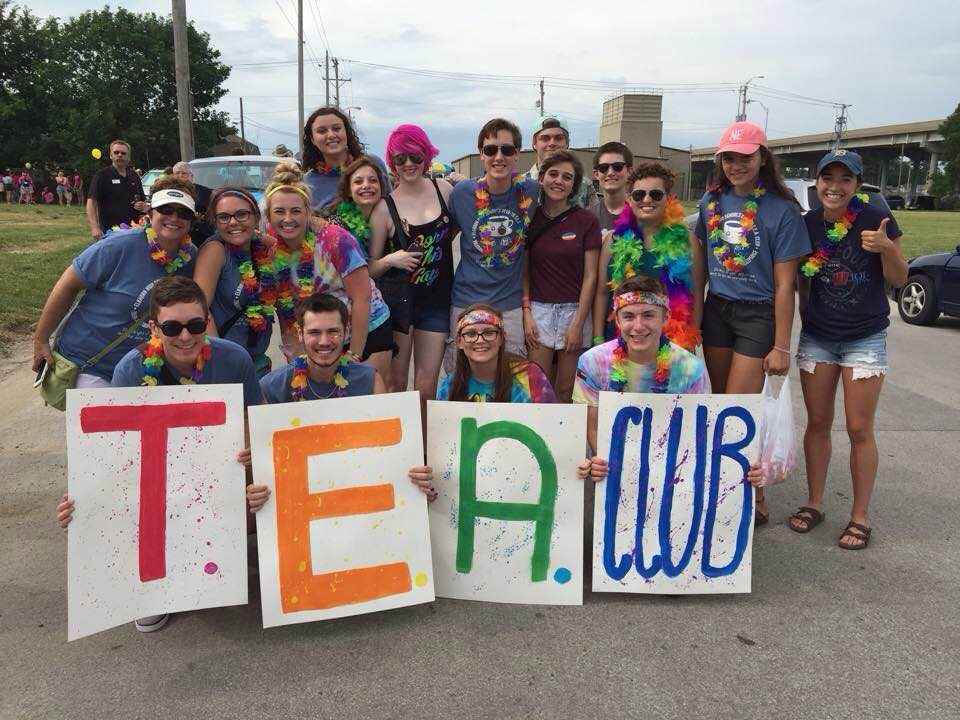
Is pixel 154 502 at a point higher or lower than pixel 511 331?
lower

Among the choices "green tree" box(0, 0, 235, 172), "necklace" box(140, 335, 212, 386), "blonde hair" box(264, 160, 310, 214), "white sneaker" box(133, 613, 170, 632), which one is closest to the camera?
"white sneaker" box(133, 613, 170, 632)

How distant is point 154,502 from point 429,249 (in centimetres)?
187

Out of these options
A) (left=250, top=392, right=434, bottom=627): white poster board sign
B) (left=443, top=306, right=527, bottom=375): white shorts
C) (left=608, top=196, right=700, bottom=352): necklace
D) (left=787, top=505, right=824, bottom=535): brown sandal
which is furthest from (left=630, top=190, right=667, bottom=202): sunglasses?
(left=787, top=505, right=824, bottom=535): brown sandal

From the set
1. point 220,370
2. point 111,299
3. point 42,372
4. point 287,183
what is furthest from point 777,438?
point 42,372

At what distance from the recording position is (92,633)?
251cm

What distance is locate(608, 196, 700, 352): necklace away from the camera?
344 centimetres

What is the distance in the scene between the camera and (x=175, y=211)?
10.0ft

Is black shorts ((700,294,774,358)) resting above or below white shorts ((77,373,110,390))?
above

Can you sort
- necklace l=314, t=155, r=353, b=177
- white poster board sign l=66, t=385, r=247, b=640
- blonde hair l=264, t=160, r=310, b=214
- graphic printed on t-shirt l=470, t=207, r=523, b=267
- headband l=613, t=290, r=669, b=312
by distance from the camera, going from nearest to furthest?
white poster board sign l=66, t=385, r=247, b=640
headband l=613, t=290, r=669, b=312
blonde hair l=264, t=160, r=310, b=214
graphic printed on t-shirt l=470, t=207, r=523, b=267
necklace l=314, t=155, r=353, b=177

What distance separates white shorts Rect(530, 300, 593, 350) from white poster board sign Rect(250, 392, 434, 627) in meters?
1.27

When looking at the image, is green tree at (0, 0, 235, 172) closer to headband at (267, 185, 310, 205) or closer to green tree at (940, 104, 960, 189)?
headband at (267, 185, 310, 205)

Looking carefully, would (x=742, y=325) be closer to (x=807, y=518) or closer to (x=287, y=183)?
(x=807, y=518)

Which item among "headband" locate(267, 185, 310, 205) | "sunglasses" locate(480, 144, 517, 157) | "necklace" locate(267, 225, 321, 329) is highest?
"sunglasses" locate(480, 144, 517, 157)

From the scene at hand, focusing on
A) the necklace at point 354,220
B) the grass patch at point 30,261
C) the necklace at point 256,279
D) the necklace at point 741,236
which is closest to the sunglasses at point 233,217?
the necklace at point 256,279
